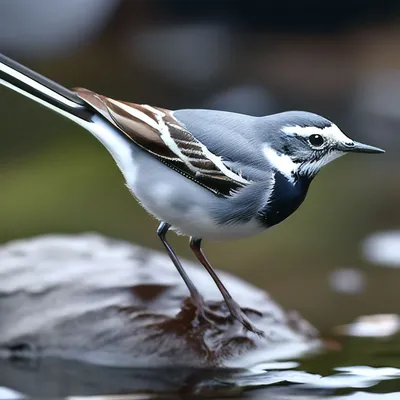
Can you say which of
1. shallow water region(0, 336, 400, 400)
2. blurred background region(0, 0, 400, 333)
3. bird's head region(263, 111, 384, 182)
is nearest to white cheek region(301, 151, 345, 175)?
bird's head region(263, 111, 384, 182)

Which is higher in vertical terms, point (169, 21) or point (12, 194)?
point (169, 21)

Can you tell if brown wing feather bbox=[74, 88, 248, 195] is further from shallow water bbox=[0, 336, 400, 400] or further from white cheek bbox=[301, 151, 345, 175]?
shallow water bbox=[0, 336, 400, 400]

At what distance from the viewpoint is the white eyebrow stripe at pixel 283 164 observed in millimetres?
3320

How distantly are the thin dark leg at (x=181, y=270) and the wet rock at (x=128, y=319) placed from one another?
0.22ft

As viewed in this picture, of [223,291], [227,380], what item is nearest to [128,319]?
[223,291]

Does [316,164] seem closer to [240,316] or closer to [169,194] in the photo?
[169,194]

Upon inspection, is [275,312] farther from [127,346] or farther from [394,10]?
[394,10]

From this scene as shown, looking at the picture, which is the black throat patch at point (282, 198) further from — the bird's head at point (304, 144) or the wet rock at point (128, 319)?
the wet rock at point (128, 319)

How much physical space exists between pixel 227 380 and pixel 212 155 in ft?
2.68

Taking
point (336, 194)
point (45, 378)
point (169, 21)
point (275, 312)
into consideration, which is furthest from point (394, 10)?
point (45, 378)

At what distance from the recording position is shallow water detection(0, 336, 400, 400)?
3336 mm

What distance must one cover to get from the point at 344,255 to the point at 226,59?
5.24 meters

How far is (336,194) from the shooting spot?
22.6 feet

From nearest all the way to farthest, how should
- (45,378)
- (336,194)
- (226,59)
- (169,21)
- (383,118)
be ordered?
(45,378)
(336,194)
(383,118)
(226,59)
(169,21)
